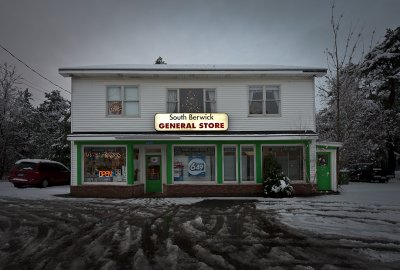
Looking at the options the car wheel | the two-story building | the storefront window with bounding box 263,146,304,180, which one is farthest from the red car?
the storefront window with bounding box 263,146,304,180

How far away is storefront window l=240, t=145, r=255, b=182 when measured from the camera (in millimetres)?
18094

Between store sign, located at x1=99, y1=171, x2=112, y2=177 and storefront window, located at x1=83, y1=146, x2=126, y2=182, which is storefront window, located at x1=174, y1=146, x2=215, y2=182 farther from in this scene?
store sign, located at x1=99, y1=171, x2=112, y2=177

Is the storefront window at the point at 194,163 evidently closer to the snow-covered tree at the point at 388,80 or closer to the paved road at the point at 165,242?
the paved road at the point at 165,242

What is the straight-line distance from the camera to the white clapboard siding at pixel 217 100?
712 inches

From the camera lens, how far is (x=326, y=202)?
49.2 ft

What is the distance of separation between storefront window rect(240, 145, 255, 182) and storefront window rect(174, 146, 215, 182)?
1.53 m

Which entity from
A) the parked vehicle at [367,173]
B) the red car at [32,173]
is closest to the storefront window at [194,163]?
the red car at [32,173]

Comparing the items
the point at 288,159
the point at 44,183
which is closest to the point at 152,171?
the point at 288,159

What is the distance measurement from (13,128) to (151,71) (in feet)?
77.4

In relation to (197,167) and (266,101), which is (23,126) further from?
(266,101)

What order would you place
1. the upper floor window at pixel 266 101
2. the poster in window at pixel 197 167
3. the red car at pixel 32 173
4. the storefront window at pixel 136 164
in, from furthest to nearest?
the red car at pixel 32 173 → the storefront window at pixel 136 164 → the upper floor window at pixel 266 101 → the poster in window at pixel 197 167

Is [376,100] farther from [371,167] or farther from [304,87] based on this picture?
[304,87]

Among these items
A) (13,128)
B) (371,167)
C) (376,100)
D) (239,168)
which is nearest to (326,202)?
(239,168)

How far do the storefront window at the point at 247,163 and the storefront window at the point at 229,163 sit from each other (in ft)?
1.35
